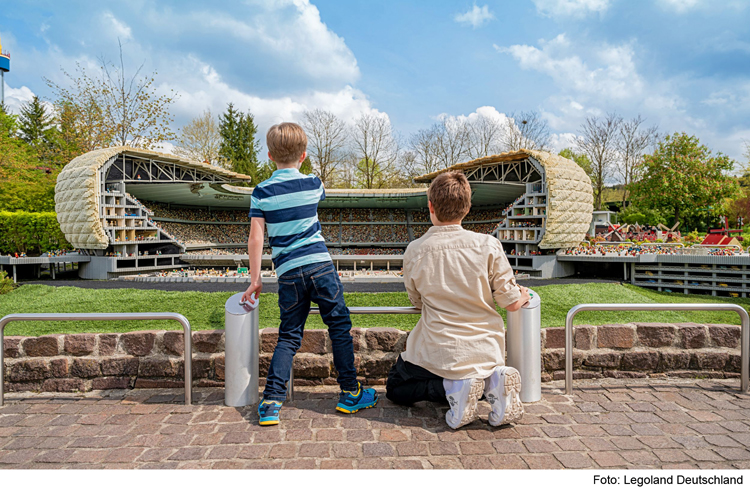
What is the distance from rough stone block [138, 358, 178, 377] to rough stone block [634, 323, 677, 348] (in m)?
3.73

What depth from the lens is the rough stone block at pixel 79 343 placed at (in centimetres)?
326

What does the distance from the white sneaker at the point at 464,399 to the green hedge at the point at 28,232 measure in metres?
17.2

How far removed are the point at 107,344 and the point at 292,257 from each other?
187 cm

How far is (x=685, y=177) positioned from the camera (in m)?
24.8

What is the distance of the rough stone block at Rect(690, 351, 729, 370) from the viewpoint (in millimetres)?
3373

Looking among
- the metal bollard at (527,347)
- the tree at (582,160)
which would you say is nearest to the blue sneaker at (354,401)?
the metal bollard at (527,347)

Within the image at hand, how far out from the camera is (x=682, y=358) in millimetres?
3383

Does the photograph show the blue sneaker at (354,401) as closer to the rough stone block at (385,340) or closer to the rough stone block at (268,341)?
the rough stone block at (385,340)

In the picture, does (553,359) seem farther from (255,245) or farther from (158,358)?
(158,358)

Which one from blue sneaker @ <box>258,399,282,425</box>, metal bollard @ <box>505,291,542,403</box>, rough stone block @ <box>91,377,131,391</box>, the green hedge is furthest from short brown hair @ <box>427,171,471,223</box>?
the green hedge

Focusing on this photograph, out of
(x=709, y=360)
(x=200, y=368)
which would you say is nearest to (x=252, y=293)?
(x=200, y=368)

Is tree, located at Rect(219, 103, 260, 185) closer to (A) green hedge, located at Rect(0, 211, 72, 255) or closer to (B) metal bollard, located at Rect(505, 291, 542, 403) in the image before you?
(A) green hedge, located at Rect(0, 211, 72, 255)

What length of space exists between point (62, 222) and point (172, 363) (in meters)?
12.3

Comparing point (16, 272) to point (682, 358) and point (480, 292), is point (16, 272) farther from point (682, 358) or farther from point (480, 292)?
point (682, 358)
